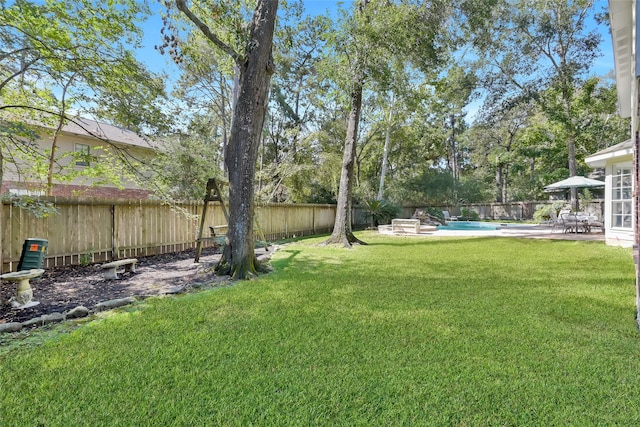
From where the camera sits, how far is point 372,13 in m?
9.31

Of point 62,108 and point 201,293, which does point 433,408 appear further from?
point 62,108

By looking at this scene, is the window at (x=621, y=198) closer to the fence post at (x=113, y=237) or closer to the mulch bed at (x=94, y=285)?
the mulch bed at (x=94, y=285)

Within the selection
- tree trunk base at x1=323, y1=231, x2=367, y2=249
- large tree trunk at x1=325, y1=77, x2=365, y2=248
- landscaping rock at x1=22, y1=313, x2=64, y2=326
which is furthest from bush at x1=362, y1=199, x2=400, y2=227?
landscaping rock at x1=22, y1=313, x2=64, y2=326

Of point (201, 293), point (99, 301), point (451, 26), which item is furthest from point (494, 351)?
point (451, 26)

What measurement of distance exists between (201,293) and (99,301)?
1.21 m

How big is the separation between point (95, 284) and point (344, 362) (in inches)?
176

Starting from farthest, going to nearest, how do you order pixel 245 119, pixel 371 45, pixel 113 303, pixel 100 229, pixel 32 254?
pixel 371 45
pixel 100 229
pixel 245 119
pixel 32 254
pixel 113 303

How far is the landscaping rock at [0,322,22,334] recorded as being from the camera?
2.93 metres

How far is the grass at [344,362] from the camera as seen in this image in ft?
5.90

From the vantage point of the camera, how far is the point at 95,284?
496cm

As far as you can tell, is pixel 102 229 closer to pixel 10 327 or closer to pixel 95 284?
pixel 95 284

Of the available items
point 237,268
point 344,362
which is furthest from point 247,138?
point 344,362

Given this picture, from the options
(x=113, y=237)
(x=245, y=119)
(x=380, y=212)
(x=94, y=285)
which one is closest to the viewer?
(x=94, y=285)

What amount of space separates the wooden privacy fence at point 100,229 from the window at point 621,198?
1105 centimetres
